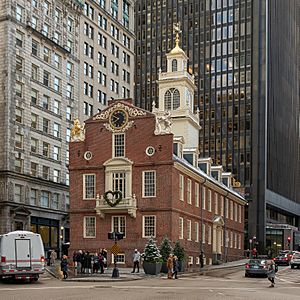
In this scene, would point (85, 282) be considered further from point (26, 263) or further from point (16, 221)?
point (16, 221)

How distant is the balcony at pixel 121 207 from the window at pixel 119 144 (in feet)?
13.1

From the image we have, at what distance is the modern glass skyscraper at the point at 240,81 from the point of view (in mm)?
126750

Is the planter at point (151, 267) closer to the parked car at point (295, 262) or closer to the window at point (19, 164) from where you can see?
the parked car at point (295, 262)

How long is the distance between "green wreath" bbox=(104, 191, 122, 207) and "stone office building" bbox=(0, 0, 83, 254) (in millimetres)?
18448

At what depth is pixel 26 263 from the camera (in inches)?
1372

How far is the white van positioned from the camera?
113 ft

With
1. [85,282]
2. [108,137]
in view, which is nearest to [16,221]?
[108,137]

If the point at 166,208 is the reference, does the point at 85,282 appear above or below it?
below

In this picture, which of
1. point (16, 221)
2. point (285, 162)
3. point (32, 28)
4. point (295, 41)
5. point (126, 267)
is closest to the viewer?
point (126, 267)

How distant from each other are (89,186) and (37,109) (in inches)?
875

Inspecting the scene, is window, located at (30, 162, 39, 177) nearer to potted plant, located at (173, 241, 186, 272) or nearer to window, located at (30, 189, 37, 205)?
window, located at (30, 189, 37, 205)

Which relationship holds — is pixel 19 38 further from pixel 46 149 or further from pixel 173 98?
pixel 173 98

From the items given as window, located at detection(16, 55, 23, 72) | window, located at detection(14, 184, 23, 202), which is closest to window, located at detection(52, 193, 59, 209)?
window, located at detection(14, 184, 23, 202)

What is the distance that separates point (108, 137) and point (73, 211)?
7.30 m
